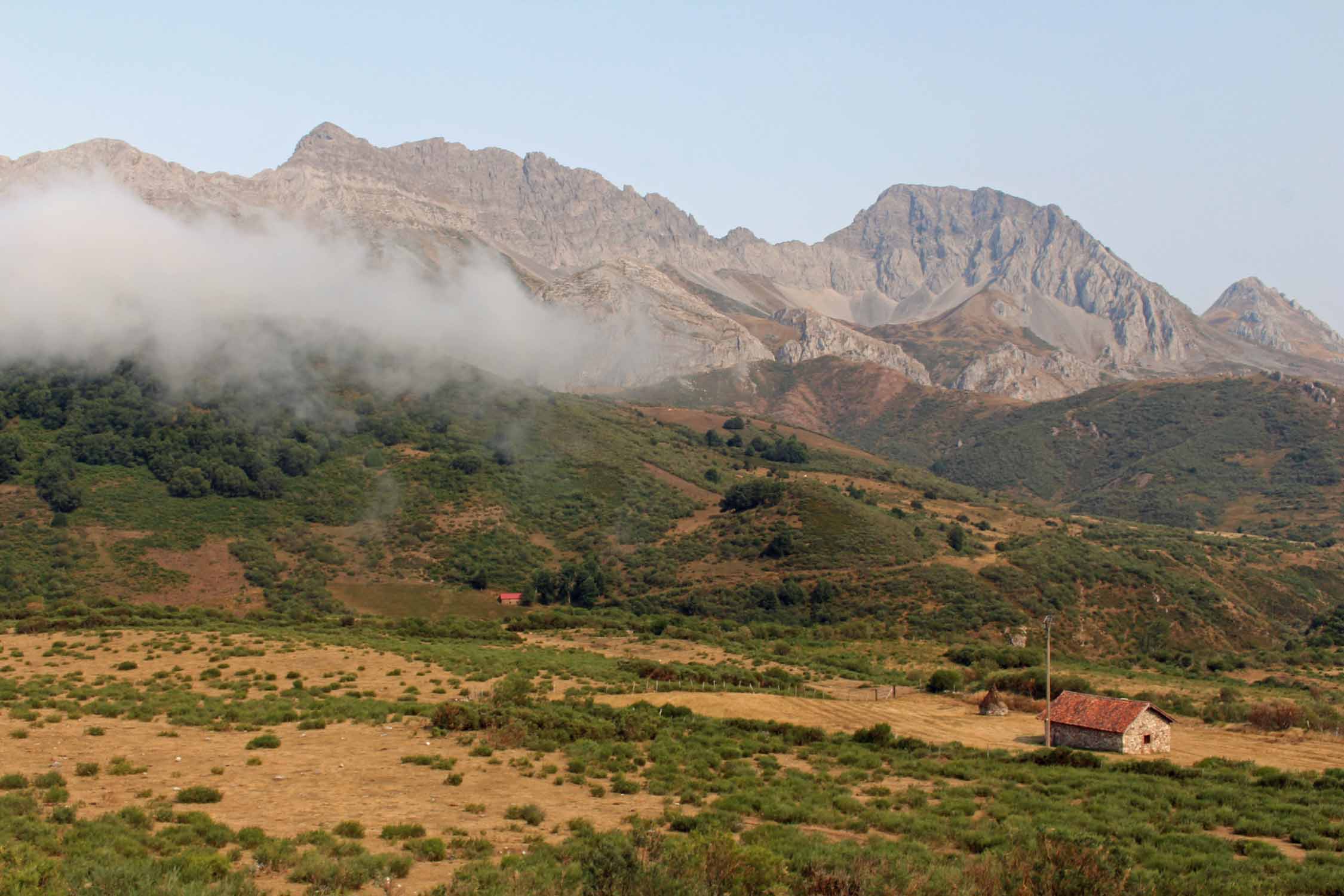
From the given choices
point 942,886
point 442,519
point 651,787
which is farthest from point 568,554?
point 942,886

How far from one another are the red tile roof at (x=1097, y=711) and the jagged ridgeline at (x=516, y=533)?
116ft

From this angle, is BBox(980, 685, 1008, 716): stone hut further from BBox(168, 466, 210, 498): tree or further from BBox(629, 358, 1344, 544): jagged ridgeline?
BBox(629, 358, 1344, 544): jagged ridgeline

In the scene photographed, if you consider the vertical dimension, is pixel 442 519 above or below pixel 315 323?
below

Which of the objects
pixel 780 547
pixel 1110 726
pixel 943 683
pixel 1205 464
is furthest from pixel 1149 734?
pixel 1205 464

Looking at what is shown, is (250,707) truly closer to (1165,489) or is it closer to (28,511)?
(28,511)

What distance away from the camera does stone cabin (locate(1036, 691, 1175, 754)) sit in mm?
31078

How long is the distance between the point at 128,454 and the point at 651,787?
88.4 metres

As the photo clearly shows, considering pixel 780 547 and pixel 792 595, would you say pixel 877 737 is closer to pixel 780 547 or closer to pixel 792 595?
pixel 792 595

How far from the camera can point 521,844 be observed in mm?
17359

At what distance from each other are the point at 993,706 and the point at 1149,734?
28.3 feet

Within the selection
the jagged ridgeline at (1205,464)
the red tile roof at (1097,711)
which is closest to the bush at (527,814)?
the red tile roof at (1097,711)

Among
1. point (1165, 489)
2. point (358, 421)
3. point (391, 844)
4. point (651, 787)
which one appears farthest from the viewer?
point (1165, 489)

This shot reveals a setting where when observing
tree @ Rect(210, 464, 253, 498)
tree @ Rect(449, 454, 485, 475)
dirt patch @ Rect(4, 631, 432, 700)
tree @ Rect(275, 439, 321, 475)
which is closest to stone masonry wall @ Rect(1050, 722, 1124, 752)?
dirt patch @ Rect(4, 631, 432, 700)

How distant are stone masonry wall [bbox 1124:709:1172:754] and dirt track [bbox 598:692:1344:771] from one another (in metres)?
0.53
